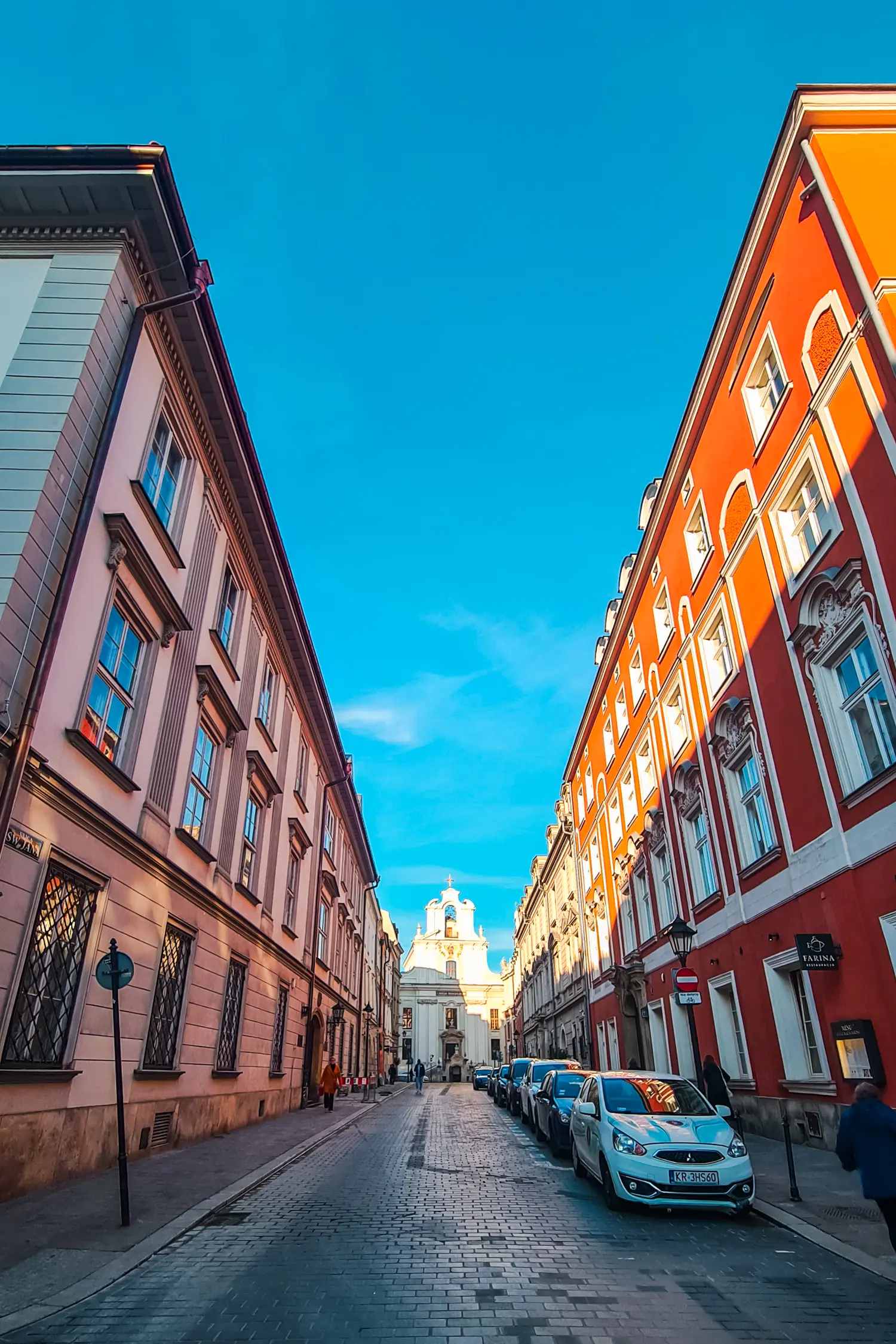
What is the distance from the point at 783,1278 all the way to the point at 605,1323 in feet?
6.48

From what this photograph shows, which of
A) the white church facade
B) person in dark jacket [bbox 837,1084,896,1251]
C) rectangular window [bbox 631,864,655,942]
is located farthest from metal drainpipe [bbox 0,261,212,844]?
the white church facade

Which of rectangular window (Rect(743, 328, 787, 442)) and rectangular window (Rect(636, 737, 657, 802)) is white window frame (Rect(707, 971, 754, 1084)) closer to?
rectangular window (Rect(636, 737, 657, 802))

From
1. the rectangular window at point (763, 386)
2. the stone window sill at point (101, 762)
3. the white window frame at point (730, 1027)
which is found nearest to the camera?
the stone window sill at point (101, 762)

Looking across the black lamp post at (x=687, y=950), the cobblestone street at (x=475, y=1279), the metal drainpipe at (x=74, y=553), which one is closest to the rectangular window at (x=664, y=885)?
the black lamp post at (x=687, y=950)

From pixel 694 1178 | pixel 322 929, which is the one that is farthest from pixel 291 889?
pixel 694 1178

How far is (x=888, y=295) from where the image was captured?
12.4m

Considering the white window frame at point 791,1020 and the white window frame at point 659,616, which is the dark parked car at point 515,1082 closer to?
the white window frame at point 791,1020

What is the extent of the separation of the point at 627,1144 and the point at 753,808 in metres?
10.0

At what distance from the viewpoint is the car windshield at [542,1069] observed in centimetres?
2147

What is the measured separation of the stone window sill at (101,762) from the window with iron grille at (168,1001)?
128 inches

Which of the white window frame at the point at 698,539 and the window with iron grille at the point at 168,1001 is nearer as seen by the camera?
the window with iron grille at the point at 168,1001

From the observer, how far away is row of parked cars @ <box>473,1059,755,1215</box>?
8.41m

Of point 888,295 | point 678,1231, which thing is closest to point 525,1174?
point 678,1231

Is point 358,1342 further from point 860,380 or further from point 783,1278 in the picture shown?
point 860,380
